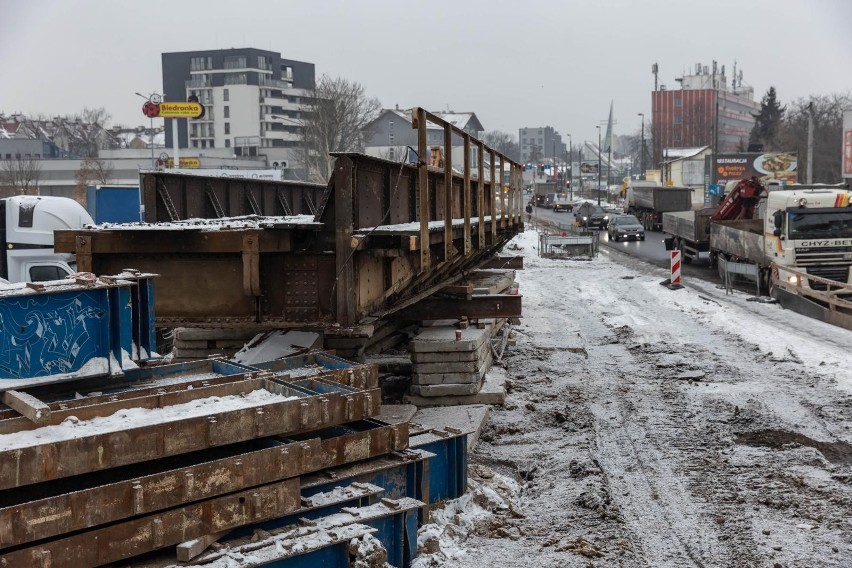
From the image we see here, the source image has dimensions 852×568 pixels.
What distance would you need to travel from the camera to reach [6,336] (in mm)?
5531

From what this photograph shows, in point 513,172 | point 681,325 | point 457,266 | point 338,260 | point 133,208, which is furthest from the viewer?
point 133,208

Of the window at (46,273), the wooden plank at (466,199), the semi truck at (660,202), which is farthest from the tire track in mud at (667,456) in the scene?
the semi truck at (660,202)

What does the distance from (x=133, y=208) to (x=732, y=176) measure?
2313 inches

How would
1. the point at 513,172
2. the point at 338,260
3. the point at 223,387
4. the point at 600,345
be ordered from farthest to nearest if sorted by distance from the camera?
the point at 513,172, the point at 600,345, the point at 338,260, the point at 223,387

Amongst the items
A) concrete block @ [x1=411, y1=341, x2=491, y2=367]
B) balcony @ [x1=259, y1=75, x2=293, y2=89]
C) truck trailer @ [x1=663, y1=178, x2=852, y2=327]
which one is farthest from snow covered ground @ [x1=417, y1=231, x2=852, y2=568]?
balcony @ [x1=259, y1=75, x2=293, y2=89]

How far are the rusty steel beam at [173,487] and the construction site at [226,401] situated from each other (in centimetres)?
1

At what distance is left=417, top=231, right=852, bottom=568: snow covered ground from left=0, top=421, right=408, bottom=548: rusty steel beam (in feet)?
4.41

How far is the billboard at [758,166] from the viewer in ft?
221

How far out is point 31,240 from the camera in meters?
13.2

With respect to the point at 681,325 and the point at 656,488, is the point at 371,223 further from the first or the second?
the point at 681,325

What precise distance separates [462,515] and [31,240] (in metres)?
8.96

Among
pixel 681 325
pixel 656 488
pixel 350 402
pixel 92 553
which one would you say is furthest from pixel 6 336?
pixel 681 325

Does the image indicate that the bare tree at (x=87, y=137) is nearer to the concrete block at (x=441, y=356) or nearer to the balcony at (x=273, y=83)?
the balcony at (x=273, y=83)

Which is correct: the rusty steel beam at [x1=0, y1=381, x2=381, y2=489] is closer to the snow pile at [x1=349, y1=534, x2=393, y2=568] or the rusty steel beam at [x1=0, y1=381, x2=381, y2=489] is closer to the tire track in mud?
the snow pile at [x1=349, y1=534, x2=393, y2=568]
